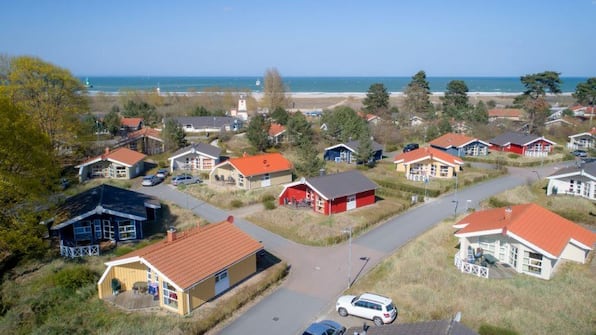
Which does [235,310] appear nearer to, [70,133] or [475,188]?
[475,188]

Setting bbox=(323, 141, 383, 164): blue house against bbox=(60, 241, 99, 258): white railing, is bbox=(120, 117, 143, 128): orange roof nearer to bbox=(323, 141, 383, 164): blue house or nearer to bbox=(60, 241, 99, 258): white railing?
bbox=(323, 141, 383, 164): blue house

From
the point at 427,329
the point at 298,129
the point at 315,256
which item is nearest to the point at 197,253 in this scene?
the point at 315,256

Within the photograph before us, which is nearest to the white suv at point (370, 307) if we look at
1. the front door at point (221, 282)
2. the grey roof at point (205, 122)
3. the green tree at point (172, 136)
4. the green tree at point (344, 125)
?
the front door at point (221, 282)

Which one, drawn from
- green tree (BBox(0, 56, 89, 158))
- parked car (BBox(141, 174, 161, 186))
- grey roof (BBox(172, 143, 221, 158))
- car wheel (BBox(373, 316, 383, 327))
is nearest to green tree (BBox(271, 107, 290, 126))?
grey roof (BBox(172, 143, 221, 158))

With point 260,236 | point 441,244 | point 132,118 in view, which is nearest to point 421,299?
point 441,244

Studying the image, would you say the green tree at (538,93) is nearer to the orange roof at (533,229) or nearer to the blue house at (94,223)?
the orange roof at (533,229)

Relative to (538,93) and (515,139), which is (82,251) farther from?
(538,93)
